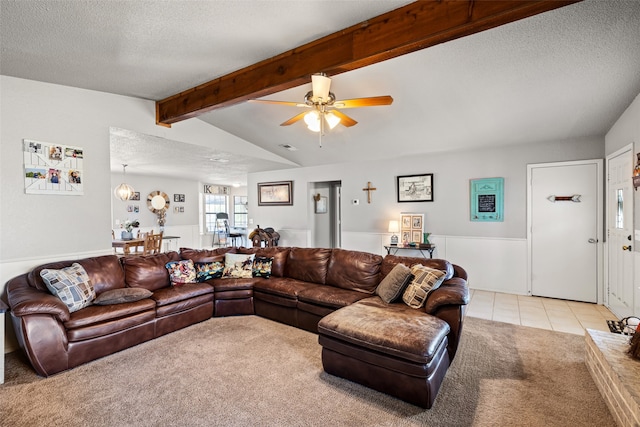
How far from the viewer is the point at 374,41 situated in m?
2.23

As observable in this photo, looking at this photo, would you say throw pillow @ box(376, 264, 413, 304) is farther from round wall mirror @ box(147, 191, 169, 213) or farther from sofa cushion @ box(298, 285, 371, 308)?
round wall mirror @ box(147, 191, 169, 213)

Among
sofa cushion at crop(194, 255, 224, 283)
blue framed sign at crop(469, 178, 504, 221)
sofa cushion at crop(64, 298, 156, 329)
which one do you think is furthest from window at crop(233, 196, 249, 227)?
blue framed sign at crop(469, 178, 504, 221)

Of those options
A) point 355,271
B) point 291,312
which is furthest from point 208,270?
point 355,271

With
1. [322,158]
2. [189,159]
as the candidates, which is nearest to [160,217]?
[189,159]

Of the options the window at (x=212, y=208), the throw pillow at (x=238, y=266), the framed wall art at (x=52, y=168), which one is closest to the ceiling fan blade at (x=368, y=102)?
the throw pillow at (x=238, y=266)

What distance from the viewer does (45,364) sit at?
2406mm

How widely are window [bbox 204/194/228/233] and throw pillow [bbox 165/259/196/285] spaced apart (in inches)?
262

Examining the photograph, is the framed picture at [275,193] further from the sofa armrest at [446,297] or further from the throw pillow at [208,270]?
the sofa armrest at [446,297]

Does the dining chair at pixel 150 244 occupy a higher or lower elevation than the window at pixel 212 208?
lower

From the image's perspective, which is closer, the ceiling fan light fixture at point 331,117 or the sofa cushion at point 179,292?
the ceiling fan light fixture at point 331,117

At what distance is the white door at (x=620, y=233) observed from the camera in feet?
10.8

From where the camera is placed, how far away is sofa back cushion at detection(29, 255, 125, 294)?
2943 millimetres

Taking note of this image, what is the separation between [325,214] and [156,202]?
4739 mm

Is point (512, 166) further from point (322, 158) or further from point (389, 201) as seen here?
point (322, 158)
